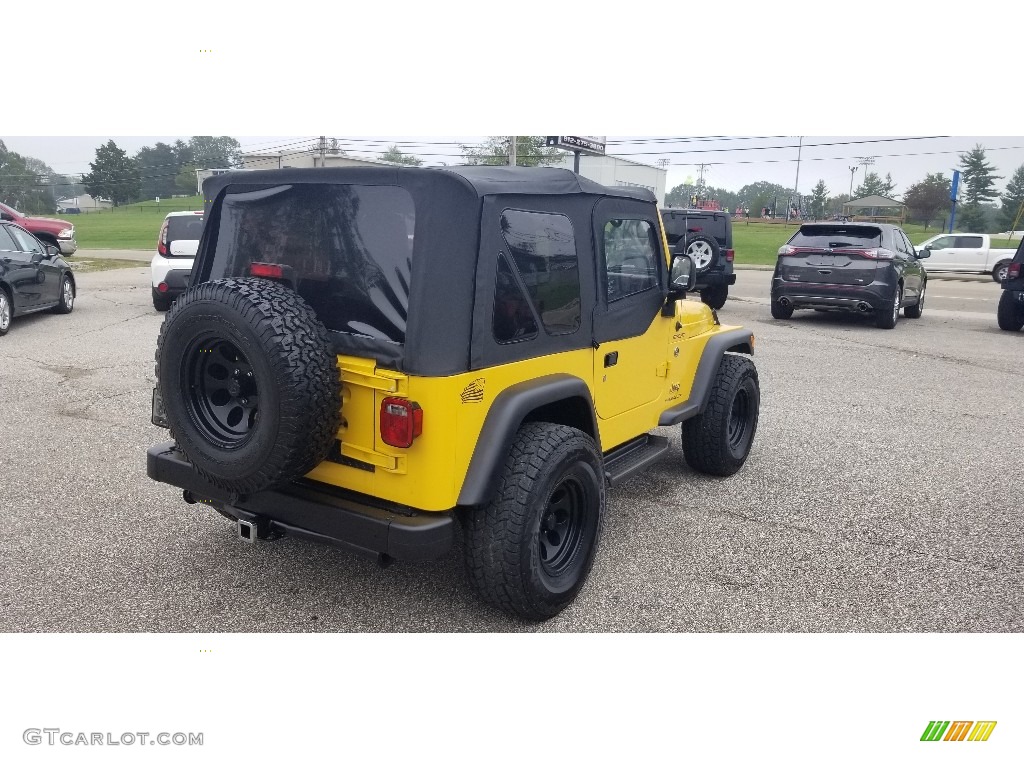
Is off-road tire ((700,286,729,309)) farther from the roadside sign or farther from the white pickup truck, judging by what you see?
the white pickup truck

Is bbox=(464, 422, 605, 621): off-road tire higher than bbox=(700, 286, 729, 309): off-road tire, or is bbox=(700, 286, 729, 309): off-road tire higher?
bbox=(700, 286, 729, 309): off-road tire

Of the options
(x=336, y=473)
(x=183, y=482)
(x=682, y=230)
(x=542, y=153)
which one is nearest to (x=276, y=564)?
(x=183, y=482)

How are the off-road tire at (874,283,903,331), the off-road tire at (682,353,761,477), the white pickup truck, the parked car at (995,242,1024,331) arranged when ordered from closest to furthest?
the off-road tire at (682,353,761,477) < the parked car at (995,242,1024,331) < the off-road tire at (874,283,903,331) < the white pickup truck

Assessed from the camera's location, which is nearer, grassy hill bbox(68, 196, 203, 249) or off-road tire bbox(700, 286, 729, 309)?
off-road tire bbox(700, 286, 729, 309)

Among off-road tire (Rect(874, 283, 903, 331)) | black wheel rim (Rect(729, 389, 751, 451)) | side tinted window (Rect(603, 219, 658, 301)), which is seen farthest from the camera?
off-road tire (Rect(874, 283, 903, 331))

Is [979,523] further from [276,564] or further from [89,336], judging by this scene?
[89,336]

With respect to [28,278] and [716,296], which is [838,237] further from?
[28,278]

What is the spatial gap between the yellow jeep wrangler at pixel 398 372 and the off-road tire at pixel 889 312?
34.7 feet

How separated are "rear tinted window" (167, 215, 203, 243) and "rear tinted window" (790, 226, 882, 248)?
32.6ft

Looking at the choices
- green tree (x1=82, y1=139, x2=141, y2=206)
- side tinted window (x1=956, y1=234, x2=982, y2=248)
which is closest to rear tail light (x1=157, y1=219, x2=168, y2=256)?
side tinted window (x1=956, y1=234, x2=982, y2=248)

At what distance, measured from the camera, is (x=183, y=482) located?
3586 mm

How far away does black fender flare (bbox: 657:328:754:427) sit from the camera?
4781mm

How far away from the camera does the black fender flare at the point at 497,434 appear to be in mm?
3148
